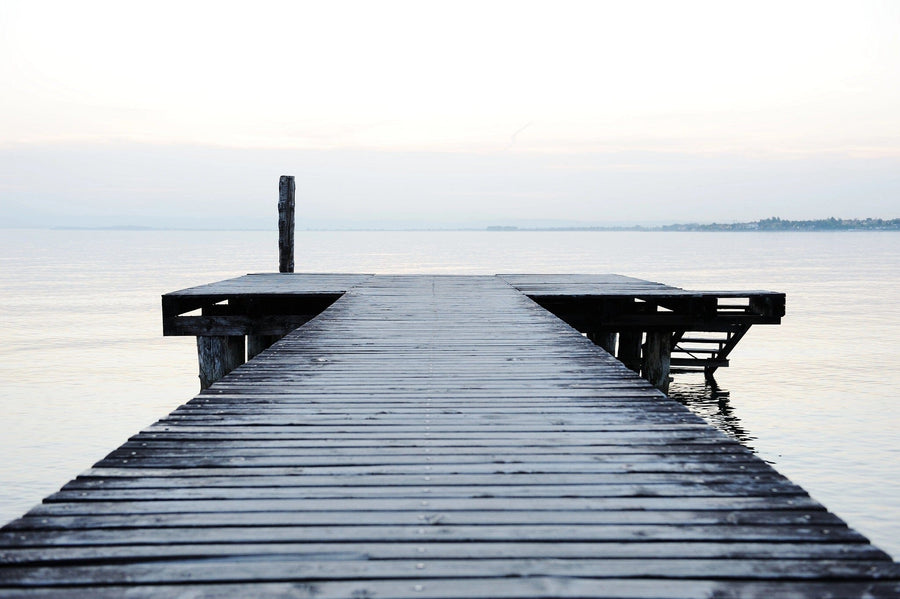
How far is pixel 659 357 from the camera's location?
1381 cm

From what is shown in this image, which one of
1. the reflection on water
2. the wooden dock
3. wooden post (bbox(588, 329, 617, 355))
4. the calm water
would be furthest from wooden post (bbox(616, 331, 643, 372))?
the wooden dock

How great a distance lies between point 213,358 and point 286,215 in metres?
6.17

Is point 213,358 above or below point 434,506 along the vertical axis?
below

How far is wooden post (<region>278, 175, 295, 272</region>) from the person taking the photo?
59.3 ft

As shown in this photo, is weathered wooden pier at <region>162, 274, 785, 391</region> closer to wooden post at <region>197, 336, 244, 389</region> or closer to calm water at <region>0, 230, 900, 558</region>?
wooden post at <region>197, 336, 244, 389</region>

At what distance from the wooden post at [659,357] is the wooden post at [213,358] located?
796 cm

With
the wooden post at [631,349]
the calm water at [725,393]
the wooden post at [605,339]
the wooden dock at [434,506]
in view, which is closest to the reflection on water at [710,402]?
the calm water at [725,393]

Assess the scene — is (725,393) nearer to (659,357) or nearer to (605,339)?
(605,339)

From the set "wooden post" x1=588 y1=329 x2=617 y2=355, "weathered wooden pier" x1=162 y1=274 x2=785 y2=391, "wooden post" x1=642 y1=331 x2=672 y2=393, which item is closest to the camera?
"weathered wooden pier" x1=162 y1=274 x2=785 y2=391

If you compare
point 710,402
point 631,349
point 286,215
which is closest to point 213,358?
point 286,215

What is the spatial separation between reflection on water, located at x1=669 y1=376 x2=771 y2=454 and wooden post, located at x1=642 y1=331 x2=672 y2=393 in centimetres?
148

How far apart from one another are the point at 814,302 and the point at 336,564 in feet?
143

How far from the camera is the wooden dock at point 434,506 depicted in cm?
264

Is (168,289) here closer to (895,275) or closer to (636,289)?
(636,289)
